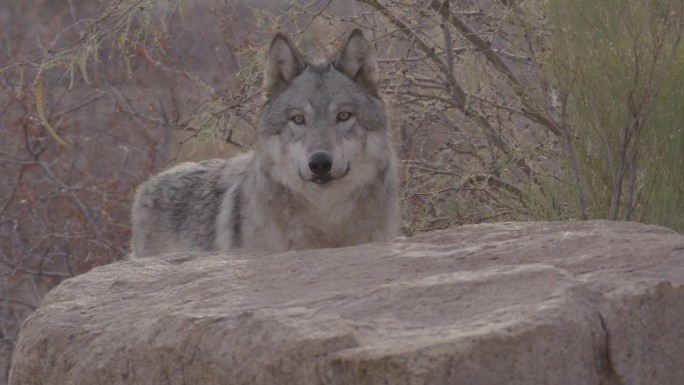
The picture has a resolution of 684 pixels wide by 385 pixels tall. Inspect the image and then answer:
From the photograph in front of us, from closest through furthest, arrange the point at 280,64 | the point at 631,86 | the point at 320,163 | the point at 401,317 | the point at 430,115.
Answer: the point at 401,317
the point at 631,86
the point at 320,163
the point at 280,64
the point at 430,115

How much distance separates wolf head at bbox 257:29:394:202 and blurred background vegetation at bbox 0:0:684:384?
80 cm

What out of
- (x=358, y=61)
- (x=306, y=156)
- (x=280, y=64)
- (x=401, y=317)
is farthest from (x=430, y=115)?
(x=401, y=317)

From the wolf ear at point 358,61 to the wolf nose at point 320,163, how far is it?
74cm

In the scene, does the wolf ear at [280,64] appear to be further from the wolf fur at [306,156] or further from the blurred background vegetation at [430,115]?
the blurred background vegetation at [430,115]

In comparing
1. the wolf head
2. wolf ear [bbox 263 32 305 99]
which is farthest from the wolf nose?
wolf ear [bbox 263 32 305 99]

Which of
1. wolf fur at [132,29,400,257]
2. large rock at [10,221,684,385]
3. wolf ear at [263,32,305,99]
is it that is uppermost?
Result: wolf ear at [263,32,305,99]

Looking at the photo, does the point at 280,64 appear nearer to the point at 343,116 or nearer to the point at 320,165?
the point at 343,116

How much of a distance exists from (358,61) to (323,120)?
526 millimetres

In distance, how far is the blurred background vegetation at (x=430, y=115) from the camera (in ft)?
17.4

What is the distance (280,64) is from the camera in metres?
6.30

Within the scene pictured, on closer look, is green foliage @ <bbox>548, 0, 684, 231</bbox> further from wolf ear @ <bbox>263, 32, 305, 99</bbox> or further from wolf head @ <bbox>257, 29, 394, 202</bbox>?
wolf ear @ <bbox>263, 32, 305, 99</bbox>

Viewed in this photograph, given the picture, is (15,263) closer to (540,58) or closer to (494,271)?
(540,58)

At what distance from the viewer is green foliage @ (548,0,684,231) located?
5242mm

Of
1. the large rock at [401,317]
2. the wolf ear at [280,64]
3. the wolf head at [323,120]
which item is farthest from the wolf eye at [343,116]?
the large rock at [401,317]
